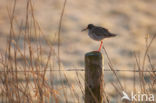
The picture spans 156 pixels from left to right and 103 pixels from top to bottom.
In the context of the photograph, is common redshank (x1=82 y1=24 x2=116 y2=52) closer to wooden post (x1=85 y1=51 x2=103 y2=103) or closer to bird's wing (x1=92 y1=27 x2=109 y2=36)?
bird's wing (x1=92 y1=27 x2=109 y2=36)

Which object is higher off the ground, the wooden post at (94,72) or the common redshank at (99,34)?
the common redshank at (99,34)

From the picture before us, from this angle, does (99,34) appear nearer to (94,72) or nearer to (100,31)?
(100,31)

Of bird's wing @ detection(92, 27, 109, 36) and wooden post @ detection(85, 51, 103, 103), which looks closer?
wooden post @ detection(85, 51, 103, 103)

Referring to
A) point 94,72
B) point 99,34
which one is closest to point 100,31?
point 99,34

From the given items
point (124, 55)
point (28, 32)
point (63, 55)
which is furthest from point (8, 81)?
point (124, 55)

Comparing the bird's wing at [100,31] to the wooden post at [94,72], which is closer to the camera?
the wooden post at [94,72]

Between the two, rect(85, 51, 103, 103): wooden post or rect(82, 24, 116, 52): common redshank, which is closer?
rect(85, 51, 103, 103): wooden post

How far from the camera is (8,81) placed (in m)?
3.12

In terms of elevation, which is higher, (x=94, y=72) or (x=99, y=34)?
(x=99, y=34)

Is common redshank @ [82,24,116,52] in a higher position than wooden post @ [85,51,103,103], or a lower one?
higher

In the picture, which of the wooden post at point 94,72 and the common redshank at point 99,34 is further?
the common redshank at point 99,34

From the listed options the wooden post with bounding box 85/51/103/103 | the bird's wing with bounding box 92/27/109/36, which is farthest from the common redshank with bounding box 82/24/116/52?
the wooden post with bounding box 85/51/103/103

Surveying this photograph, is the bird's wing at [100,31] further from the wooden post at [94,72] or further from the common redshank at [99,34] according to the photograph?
the wooden post at [94,72]

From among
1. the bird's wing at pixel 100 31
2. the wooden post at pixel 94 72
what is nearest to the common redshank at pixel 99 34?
the bird's wing at pixel 100 31
